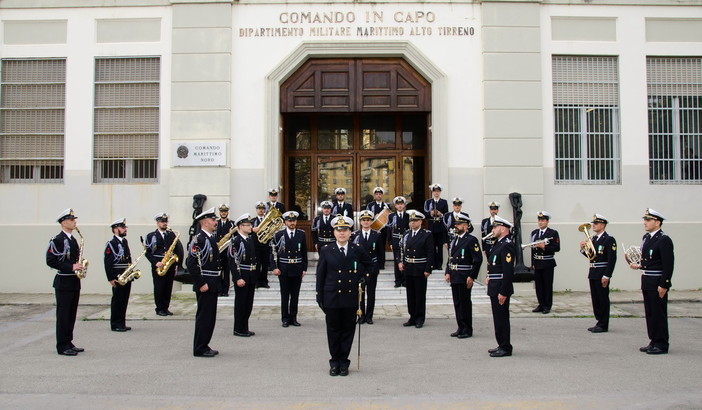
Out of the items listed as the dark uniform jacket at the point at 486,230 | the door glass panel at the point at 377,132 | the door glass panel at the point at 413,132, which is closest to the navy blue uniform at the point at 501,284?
the dark uniform jacket at the point at 486,230

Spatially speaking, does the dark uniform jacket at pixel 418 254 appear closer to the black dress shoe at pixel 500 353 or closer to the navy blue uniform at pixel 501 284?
the navy blue uniform at pixel 501 284

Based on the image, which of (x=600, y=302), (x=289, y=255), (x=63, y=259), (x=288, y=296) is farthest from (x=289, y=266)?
(x=600, y=302)

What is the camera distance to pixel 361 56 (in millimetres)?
14859

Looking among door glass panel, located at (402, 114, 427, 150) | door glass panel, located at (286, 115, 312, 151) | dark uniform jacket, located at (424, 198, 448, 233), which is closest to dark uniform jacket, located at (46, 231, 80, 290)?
dark uniform jacket, located at (424, 198, 448, 233)

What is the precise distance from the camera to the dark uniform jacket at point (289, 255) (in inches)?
418

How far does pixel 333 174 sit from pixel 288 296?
19.5ft

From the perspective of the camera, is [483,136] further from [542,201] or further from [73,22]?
[73,22]

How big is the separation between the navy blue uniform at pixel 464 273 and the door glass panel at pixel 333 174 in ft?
21.7

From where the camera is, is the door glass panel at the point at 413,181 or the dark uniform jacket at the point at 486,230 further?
the door glass panel at the point at 413,181

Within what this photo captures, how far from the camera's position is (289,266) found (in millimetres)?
10609

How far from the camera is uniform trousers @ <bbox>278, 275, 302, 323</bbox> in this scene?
10461mm

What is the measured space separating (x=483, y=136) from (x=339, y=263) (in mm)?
8299

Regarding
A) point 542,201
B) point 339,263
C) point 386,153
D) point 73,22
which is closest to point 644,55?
point 542,201

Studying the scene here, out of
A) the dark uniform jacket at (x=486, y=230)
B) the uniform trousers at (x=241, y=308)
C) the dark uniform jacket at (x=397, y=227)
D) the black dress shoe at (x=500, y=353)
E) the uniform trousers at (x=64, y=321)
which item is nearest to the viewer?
the black dress shoe at (x=500, y=353)
